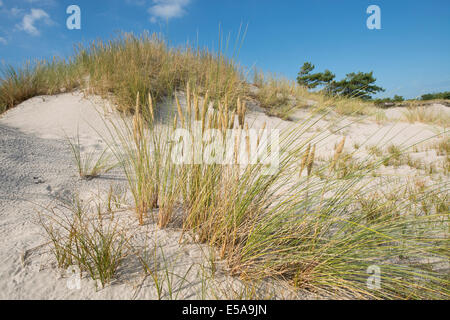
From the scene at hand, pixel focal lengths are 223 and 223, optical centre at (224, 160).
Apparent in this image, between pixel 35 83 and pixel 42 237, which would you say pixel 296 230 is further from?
pixel 35 83

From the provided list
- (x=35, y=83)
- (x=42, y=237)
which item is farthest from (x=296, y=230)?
(x=35, y=83)

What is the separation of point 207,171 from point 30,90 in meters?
5.67

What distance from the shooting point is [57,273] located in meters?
0.99

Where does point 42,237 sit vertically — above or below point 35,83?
below

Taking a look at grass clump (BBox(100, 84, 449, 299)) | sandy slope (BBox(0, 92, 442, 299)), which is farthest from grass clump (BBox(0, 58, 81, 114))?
grass clump (BBox(100, 84, 449, 299))

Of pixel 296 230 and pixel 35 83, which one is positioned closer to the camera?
pixel 296 230

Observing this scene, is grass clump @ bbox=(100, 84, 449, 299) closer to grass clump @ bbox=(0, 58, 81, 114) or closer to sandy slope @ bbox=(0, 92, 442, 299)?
sandy slope @ bbox=(0, 92, 442, 299)

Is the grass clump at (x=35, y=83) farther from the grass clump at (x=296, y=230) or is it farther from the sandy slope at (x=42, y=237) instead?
the grass clump at (x=296, y=230)

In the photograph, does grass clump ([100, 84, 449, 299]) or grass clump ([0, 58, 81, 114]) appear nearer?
grass clump ([100, 84, 449, 299])

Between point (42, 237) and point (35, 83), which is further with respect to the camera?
point (35, 83)

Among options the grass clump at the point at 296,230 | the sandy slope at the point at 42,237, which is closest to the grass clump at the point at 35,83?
the sandy slope at the point at 42,237

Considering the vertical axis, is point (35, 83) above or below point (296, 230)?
above
